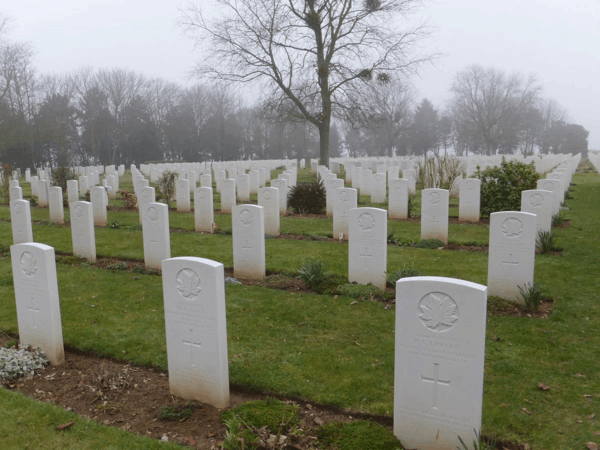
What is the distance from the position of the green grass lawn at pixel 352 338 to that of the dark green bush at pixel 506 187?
10.5 ft

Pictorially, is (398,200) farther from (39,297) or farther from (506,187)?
(39,297)

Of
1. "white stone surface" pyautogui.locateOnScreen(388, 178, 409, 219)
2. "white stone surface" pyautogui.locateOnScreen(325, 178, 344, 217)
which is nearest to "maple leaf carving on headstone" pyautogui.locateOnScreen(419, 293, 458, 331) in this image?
"white stone surface" pyautogui.locateOnScreen(388, 178, 409, 219)

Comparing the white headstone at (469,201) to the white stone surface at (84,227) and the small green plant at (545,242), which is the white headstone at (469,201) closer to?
the small green plant at (545,242)

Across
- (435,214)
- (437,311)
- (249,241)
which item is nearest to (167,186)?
(249,241)

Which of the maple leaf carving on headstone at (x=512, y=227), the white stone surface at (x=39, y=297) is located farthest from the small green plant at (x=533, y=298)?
the white stone surface at (x=39, y=297)

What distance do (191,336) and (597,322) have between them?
4.73 meters

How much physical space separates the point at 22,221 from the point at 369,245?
24.4 feet

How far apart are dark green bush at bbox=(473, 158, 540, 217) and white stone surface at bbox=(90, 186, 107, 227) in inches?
407

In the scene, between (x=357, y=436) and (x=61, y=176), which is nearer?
(x=357, y=436)

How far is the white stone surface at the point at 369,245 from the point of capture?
23.2ft

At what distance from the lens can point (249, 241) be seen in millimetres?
7887

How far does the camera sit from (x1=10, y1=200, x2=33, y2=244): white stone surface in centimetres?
996

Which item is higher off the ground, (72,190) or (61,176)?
(61,176)

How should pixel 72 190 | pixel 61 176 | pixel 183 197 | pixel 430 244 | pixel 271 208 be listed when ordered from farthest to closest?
pixel 61 176 → pixel 72 190 → pixel 183 197 → pixel 271 208 → pixel 430 244
